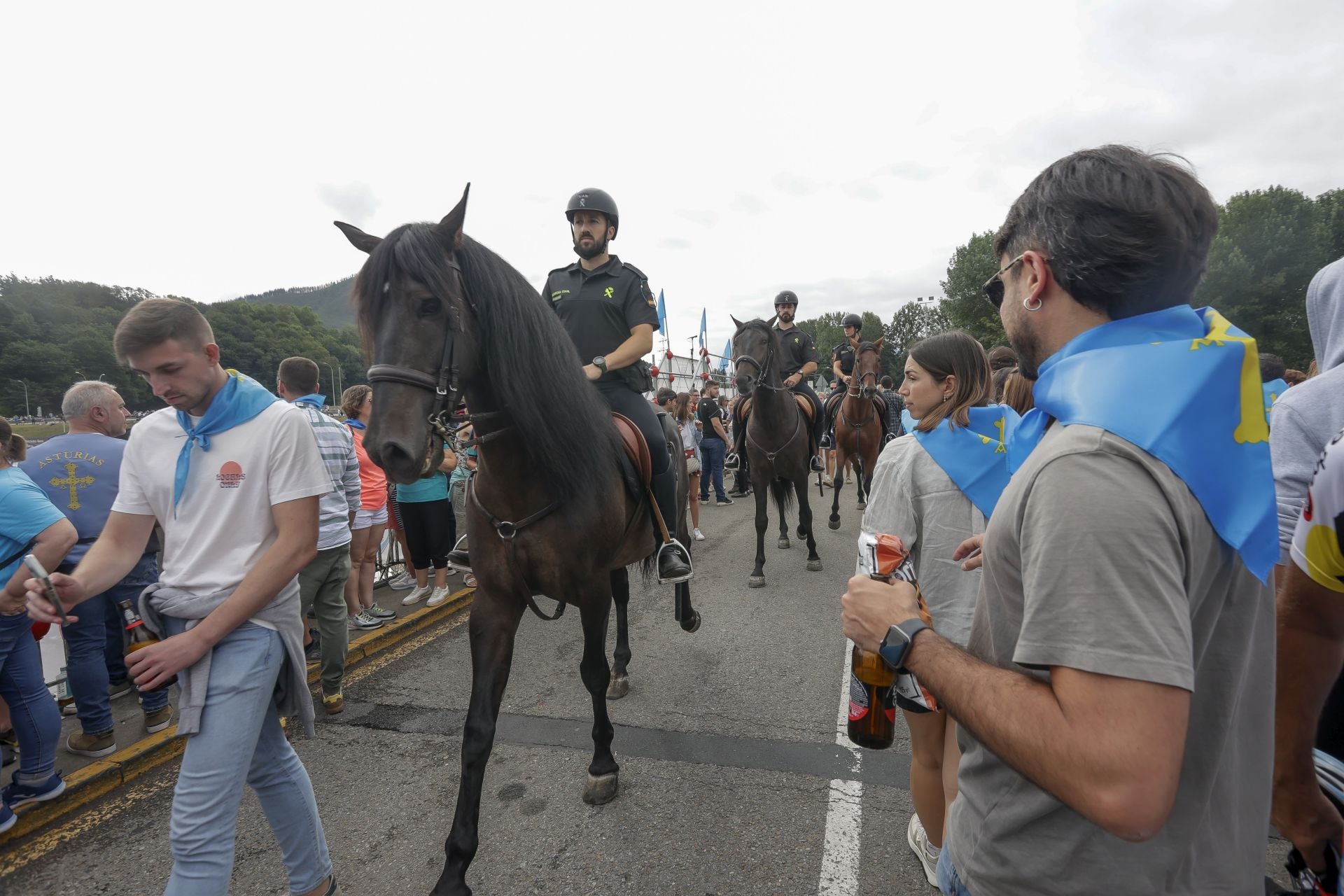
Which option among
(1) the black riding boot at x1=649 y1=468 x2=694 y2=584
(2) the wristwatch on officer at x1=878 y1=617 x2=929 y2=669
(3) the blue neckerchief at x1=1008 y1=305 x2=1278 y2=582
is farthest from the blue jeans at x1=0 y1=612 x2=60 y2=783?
(3) the blue neckerchief at x1=1008 y1=305 x2=1278 y2=582

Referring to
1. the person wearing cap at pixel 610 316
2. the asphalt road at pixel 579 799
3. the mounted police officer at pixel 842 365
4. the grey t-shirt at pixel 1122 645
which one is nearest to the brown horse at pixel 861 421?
the mounted police officer at pixel 842 365

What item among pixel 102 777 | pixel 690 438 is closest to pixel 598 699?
pixel 102 777

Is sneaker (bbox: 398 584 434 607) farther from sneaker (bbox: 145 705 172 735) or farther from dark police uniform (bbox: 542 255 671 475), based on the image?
dark police uniform (bbox: 542 255 671 475)

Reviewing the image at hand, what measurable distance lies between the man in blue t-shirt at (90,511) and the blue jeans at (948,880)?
14.7 feet

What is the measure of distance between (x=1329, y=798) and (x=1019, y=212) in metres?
1.52

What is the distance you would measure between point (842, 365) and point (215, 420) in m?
9.97

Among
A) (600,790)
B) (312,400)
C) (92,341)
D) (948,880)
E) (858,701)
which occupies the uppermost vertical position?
(92,341)

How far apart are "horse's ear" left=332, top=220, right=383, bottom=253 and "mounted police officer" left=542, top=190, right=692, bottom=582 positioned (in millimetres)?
1314

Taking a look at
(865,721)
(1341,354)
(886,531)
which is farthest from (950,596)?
(1341,354)

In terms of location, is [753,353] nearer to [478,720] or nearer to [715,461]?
[715,461]

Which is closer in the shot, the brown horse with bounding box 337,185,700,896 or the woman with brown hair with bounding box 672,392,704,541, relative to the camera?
the brown horse with bounding box 337,185,700,896

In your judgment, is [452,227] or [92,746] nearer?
[452,227]

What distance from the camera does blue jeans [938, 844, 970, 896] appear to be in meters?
1.22

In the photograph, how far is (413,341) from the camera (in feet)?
7.84
